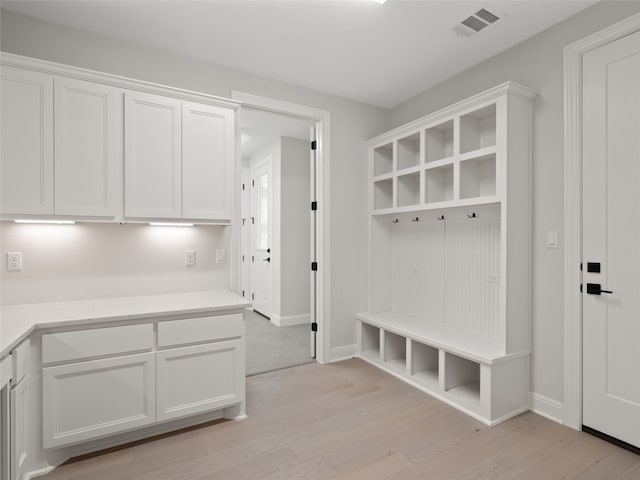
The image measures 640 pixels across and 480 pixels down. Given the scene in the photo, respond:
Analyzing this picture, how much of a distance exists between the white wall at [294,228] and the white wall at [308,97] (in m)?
1.65

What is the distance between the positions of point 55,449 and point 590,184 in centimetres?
361

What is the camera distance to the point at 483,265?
2.93 metres

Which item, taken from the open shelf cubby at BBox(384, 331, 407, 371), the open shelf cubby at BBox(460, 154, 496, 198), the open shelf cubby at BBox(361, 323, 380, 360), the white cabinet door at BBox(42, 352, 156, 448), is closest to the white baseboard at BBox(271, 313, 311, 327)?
the open shelf cubby at BBox(361, 323, 380, 360)

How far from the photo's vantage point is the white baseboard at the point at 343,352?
360 cm

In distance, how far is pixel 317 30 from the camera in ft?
8.24

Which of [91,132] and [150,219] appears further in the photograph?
[150,219]

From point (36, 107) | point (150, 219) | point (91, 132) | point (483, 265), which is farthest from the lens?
point (483, 265)

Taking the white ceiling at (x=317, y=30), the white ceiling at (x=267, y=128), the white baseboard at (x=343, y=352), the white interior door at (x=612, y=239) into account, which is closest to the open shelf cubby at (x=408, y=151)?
the white ceiling at (x=317, y=30)

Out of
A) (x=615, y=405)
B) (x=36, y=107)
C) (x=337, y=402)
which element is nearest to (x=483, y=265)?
(x=615, y=405)

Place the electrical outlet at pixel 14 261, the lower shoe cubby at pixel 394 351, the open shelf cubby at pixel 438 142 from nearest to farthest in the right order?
the electrical outlet at pixel 14 261, the open shelf cubby at pixel 438 142, the lower shoe cubby at pixel 394 351

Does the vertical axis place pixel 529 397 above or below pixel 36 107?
below

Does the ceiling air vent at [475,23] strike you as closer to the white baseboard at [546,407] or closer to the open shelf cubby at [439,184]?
the open shelf cubby at [439,184]

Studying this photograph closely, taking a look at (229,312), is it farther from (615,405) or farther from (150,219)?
(615,405)

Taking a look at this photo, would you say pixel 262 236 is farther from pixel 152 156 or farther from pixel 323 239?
pixel 152 156
